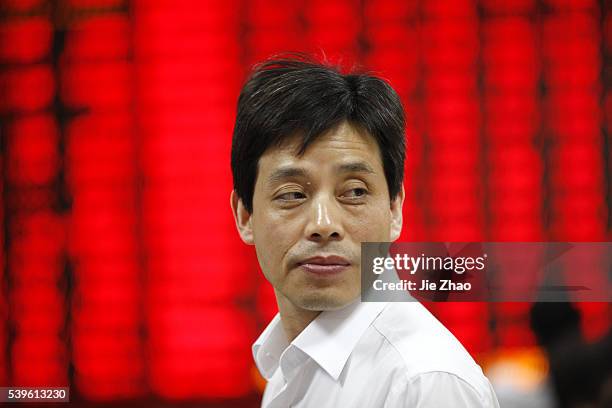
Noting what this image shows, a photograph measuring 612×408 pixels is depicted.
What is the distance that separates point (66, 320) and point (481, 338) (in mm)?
866

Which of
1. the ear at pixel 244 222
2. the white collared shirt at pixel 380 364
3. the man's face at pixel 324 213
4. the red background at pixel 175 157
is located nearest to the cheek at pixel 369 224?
the man's face at pixel 324 213

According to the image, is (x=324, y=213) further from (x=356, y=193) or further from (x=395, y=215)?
(x=395, y=215)

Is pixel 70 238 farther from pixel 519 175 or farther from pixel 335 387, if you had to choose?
pixel 519 175

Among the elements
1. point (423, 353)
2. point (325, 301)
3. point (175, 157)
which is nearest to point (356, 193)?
point (325, 301)

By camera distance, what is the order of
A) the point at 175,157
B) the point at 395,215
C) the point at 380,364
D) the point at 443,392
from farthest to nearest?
the point at 175,157 → the point at 395,215 → the point at 380,364 → the point at 443,392

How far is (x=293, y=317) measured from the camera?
1250 mm

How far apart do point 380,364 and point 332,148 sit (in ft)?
1.03

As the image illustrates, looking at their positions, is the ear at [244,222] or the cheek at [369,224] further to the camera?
the ear at [244,222]

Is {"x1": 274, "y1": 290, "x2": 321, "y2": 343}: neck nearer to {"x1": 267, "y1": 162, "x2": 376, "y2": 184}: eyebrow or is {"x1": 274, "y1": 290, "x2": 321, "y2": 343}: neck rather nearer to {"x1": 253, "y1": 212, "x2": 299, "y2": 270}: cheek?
{"x1": 253, "y1": 212, "x2": 299, "y2": 270}: cheek

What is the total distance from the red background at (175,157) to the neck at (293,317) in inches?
18.0

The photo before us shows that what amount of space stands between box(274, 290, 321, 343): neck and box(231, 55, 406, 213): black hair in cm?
19

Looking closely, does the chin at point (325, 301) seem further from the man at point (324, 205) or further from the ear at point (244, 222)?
the ear at point (244, 222)

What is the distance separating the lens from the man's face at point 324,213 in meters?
1.17

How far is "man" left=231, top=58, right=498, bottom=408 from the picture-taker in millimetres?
1151
